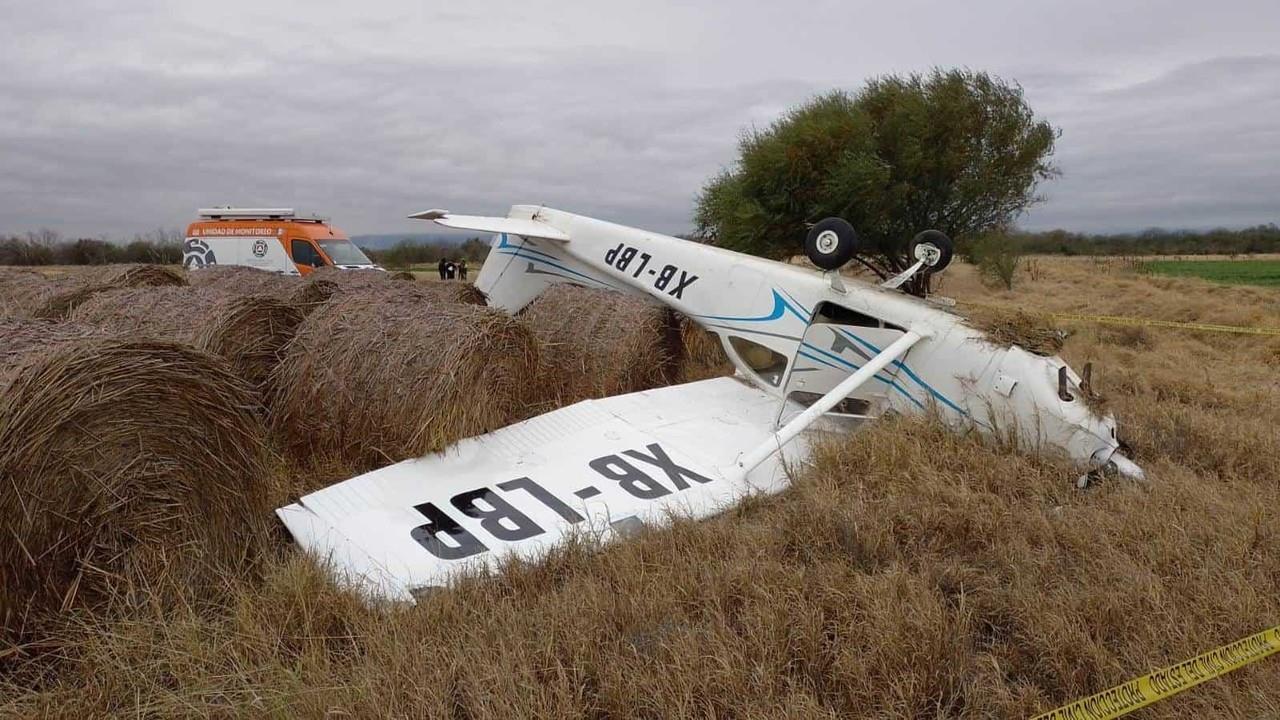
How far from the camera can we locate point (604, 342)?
25.8 ft

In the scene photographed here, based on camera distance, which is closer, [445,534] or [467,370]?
[445,534]

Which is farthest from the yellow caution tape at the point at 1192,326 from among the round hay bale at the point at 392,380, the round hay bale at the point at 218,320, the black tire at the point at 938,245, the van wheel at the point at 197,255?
the van wheel at the point at 197,255

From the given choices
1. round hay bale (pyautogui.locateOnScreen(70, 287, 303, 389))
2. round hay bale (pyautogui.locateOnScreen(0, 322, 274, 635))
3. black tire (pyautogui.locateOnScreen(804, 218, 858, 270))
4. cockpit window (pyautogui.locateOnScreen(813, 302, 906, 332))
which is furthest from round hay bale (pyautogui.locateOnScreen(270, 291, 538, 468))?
cockpit window (pyautogui.locateOnScreen(813, 302, 906, 332))

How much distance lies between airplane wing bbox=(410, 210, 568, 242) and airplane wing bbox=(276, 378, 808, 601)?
347cm

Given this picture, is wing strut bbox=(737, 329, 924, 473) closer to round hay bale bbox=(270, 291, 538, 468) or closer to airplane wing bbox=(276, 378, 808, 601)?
airplane wing bbox=(276, 378, 808, 601)

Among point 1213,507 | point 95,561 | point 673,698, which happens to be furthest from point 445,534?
point 1213,507

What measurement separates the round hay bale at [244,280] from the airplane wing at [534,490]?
525cm

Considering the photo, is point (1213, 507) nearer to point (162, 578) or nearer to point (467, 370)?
point (467, 370)

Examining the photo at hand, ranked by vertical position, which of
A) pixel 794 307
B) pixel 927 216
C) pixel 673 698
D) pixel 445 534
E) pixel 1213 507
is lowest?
pixel 445 534

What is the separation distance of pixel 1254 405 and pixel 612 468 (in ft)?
22.4

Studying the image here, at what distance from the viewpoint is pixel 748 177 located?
1477 centimetres

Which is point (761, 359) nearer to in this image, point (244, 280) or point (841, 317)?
point (841, 317)

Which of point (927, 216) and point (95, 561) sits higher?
point (927, 216)

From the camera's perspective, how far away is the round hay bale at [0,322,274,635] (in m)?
3.22
